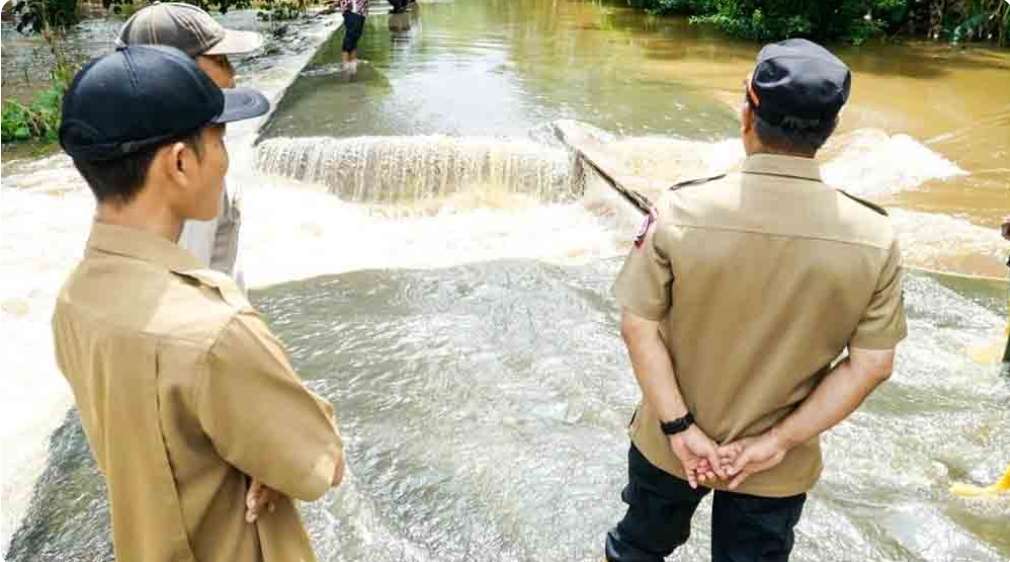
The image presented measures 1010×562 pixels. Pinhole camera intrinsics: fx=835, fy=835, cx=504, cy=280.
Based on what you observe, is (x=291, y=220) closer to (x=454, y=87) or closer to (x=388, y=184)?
(x=388, y=184)

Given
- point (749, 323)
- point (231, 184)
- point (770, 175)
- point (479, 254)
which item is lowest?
point (479, 254)

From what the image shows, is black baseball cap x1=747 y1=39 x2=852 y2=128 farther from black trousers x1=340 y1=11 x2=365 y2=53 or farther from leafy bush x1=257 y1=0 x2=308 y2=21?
leafy bush x1=257 y1=0 x2=308 y2=21

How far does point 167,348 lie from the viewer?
1.18 metres

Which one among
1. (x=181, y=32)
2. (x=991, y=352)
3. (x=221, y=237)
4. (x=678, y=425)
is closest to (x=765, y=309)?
(x=678, y=425)

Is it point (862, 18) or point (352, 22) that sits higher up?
point (352, 22)

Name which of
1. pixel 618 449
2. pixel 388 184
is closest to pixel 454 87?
pixel 388 184

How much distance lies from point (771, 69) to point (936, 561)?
6.50ft

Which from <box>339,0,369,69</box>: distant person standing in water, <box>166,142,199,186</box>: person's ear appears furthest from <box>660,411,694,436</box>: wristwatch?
<box>339,0,369,69</box>: distant person standing in water

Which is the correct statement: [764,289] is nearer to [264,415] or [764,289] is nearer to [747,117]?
[747,117]

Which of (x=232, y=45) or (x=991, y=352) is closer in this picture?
(x=232, y=45)

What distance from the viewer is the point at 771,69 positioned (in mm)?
1728

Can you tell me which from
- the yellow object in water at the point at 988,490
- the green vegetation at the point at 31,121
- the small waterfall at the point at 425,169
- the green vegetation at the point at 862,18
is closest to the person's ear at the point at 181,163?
the yellow object in water at the point at 988,490

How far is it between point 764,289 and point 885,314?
0.84 ft

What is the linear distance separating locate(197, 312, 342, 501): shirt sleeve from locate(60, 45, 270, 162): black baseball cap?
0.31 meters
